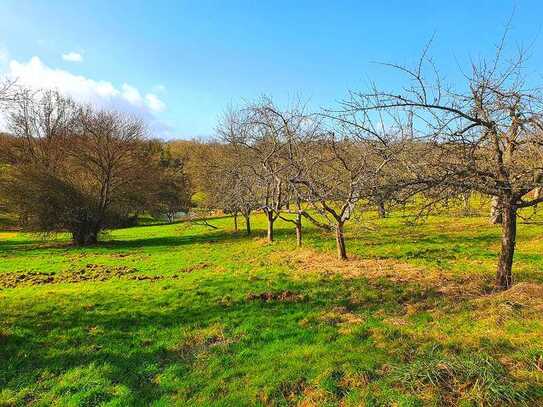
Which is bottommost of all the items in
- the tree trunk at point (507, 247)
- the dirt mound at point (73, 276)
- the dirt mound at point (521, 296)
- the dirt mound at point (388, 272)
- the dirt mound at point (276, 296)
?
the dirt mound at point (73, 276)

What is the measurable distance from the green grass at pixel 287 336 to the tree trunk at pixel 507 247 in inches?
19.9

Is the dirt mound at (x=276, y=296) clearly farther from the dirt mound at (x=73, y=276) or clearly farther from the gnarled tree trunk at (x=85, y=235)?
the gnarled tree trunk at (x=85, y=235)

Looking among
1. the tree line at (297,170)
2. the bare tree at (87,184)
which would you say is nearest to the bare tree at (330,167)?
the tree line at (297,170)

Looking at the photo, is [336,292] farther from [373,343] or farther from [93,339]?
[93,339]

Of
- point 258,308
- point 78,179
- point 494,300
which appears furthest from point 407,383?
point 78,179

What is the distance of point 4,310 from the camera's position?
9188mm

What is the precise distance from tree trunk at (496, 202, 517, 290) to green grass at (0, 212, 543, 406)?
505mm

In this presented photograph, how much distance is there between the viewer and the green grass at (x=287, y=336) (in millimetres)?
4504

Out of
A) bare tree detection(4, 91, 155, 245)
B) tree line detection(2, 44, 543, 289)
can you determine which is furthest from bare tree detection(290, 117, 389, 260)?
bare tree detection(4, 91, 155, 245)

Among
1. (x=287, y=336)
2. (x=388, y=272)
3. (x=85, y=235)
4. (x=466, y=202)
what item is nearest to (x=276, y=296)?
(x=287, y=336)

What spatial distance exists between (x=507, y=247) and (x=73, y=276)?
1489 cm

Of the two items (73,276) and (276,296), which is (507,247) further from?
(73,276)

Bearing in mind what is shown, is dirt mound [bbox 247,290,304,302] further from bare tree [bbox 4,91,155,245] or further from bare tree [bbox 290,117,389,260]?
bare tree [bbox 4,91,155,245]

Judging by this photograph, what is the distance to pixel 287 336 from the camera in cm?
663
